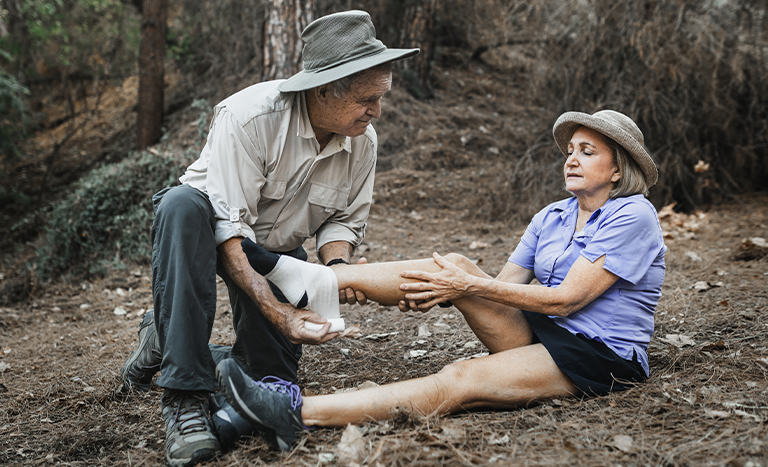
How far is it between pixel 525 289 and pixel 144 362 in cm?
198

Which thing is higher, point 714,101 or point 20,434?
point 714,101

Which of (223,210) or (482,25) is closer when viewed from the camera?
(223,210)

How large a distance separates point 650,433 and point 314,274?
1.50 metres

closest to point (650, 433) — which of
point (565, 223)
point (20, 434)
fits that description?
point (565, 223)

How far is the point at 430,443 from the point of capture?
203 cm

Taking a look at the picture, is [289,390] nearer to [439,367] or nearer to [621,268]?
[439,367]

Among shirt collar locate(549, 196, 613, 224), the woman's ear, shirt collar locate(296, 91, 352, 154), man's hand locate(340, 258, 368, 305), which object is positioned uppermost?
shirt collar locate(296, 91, 352, 154)

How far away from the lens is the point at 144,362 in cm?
287

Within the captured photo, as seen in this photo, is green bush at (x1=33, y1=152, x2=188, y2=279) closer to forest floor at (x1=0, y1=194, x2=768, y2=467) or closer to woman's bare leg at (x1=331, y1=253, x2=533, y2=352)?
forest floor at (x1=0, y1=194, x2=768, y2=467)

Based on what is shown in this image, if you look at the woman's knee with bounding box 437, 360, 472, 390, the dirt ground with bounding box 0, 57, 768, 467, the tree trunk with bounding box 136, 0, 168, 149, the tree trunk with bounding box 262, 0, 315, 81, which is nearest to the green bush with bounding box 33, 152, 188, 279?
the dirt ground with bounding box 0, 57, 768, 467

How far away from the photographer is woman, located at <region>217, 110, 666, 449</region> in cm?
225

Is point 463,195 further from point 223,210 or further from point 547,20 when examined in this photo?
point 223,210

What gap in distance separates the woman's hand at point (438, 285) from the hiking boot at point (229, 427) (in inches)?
35.6

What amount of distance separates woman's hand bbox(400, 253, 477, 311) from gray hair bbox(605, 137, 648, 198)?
2.65 ft
